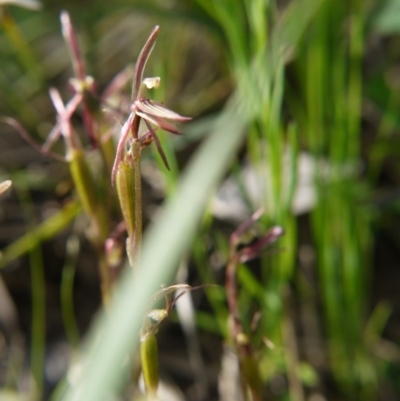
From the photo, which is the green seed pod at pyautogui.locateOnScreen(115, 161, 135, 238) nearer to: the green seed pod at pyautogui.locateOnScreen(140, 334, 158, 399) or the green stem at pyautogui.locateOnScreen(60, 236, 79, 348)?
the green seed pod at pyautogui.locateOnScreen(140, 334, 158, 399)

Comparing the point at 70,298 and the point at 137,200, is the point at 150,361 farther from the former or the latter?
the point at 70,298

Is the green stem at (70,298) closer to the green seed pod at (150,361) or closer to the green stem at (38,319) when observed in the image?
the green stem at (38,319)

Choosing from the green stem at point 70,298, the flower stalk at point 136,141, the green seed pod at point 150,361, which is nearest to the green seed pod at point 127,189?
the flower stalk at point 136,141

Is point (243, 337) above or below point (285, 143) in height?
above

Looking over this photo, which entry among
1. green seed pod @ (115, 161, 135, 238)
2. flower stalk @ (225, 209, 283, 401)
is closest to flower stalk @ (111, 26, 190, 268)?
green seed pod @ (115, 161, 135, 238)

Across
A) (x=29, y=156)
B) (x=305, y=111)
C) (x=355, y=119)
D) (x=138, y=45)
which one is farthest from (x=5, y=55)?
(x=355, y=119)

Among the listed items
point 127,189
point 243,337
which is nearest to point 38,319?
point 243,337
